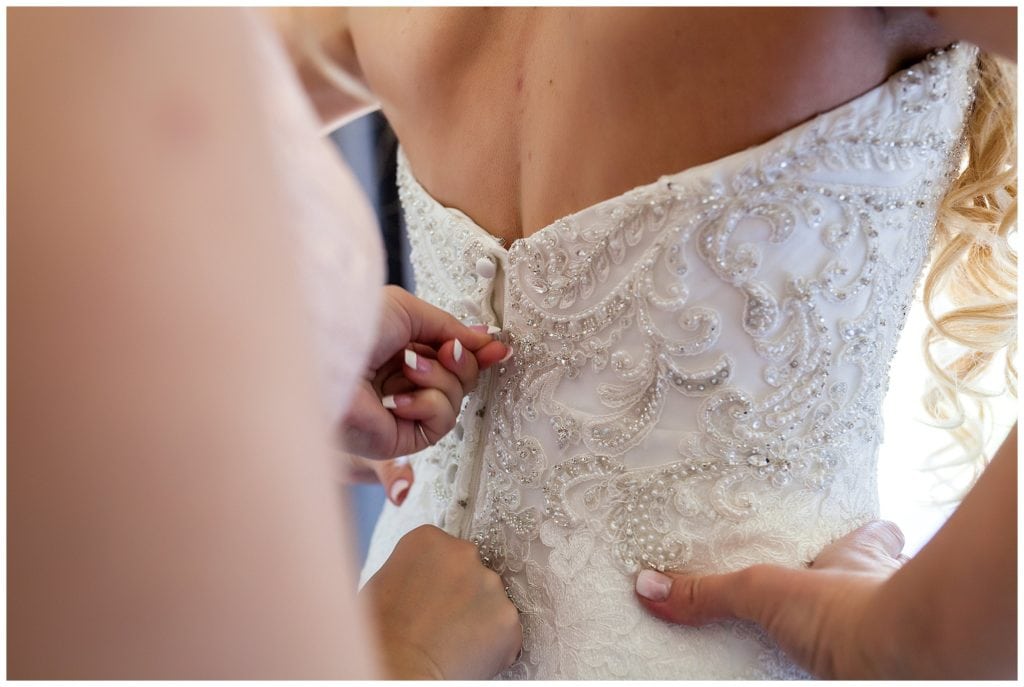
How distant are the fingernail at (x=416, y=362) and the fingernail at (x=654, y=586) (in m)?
0.25

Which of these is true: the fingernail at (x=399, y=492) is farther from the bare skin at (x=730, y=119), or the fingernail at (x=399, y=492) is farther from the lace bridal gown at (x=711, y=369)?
the bare skin at (x=730, y=119)

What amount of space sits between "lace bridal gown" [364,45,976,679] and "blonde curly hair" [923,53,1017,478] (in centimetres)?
5

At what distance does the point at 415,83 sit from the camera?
819mm

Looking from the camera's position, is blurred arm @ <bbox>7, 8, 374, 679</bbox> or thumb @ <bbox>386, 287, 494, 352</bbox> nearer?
blurred arm @ <bbox>7, 8, 374, 679</bbox>

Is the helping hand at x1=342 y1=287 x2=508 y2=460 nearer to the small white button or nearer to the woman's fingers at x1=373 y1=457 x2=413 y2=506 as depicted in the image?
the small white button

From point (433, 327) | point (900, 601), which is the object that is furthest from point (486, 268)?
point (900, 601)

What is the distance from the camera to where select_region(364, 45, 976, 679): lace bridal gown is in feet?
2.01

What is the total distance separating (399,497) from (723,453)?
0.41m

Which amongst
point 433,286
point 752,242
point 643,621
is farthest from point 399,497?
point 752,242

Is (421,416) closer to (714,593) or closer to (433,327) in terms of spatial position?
(433,327)

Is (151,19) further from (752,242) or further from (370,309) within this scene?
(752,242)

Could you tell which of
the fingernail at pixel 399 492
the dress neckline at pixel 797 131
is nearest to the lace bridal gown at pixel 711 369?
the dress neckline at pixel 797 131

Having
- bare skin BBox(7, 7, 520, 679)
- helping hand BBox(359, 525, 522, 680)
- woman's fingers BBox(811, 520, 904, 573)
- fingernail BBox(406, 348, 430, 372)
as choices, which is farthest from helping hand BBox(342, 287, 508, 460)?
bare skin BBox(7, 7, 520, 679)

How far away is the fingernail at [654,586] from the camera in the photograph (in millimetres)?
650
